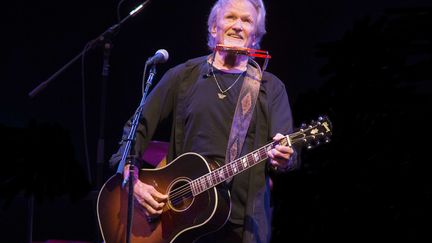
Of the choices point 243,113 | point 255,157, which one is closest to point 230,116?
point 243,113

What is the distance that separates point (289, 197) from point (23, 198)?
204 centimetres

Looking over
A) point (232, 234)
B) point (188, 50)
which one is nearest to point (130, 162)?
point (232, 234)

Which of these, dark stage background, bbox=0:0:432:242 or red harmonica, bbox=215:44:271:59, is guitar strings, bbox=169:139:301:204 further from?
dark stage background, bbox=0:0:432:242

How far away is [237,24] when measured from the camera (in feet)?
9.55

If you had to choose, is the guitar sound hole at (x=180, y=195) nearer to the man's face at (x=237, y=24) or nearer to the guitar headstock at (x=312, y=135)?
the guitar headstock at (x=312, y=135)

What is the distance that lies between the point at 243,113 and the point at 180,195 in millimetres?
520

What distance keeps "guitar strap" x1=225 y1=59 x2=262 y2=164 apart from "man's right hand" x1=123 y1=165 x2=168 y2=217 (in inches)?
15.4

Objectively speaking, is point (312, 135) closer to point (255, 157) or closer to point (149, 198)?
point (255, 157)

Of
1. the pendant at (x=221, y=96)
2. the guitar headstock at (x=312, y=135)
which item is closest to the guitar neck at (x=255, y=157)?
the guitar headstock at (x=312, y=135)

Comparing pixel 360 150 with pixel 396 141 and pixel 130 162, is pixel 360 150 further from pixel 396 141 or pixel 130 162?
pixel 130 162

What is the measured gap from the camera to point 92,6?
4320 mm

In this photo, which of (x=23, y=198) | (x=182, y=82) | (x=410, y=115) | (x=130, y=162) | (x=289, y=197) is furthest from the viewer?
(x=23, y=198)

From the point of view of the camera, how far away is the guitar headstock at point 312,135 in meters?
2.53

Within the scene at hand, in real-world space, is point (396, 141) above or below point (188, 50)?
below
